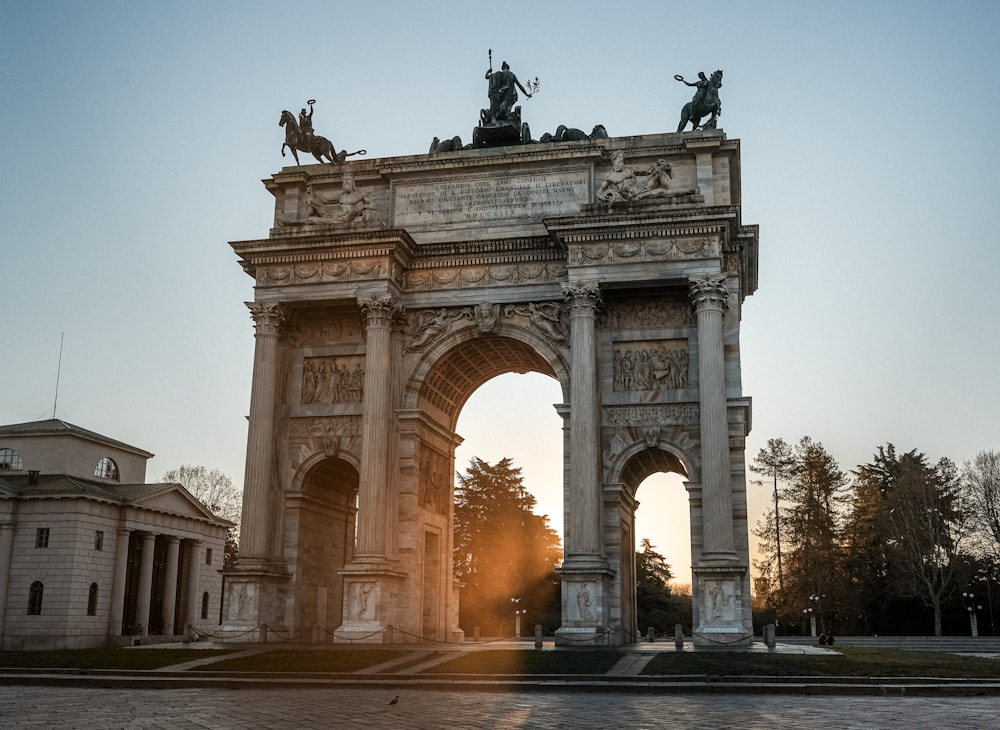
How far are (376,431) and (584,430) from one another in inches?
270

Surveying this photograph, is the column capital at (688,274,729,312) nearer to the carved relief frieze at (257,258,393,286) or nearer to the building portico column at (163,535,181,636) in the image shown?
the carved relief frieze at (257,258,393,286)

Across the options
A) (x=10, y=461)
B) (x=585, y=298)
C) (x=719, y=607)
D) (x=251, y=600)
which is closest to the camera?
(x=719, y=607)

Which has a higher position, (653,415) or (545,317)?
(545,317)

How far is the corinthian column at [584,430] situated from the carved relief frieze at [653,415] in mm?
670

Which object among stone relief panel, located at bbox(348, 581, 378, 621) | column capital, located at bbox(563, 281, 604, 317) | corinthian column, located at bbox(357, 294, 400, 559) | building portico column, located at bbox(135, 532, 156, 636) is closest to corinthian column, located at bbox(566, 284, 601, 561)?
column capital, located at bbox(563, 281, 604, 317)

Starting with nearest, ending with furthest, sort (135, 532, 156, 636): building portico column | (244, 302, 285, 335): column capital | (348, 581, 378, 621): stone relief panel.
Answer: (348, 581, 378, 621): stone relief panel < (244, 302, 285, 335): column capital < (135, 532, 156, 636): building portico column

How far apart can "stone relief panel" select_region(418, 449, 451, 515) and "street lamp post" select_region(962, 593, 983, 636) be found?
37020 mm

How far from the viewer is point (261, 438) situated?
3422cm

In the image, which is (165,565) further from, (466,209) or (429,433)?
(466,209)

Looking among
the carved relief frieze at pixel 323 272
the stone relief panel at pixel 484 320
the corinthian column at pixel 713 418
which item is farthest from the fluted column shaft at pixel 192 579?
the corinthian column at pixel 713 418

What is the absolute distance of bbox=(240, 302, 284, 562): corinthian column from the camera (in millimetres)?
33500

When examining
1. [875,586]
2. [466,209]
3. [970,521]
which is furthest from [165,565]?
[970,521]

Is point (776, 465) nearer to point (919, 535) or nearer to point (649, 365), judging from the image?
point (919, 535)

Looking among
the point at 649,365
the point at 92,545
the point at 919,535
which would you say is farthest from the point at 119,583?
the point at 919,535
